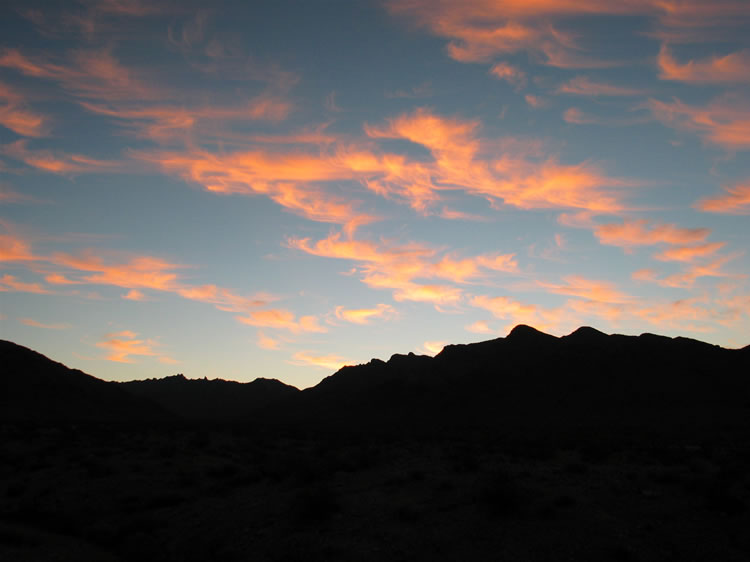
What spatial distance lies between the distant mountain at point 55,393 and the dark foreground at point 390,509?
6737cm

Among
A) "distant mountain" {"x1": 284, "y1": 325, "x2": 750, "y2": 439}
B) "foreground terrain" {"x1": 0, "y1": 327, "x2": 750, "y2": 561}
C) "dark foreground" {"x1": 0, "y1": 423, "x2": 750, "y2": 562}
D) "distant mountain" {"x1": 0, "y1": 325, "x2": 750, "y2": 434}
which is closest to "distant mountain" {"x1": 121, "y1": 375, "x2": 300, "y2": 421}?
"distant mountain" {"x1": 0, "y1": 325, "x2": 750, "y2": 434}

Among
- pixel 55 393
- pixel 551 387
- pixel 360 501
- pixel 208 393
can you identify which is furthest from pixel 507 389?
pixel 208 393

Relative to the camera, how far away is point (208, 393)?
161250 millimetres

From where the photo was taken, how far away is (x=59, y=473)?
76.4 ft

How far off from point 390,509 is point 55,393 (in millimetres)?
93514

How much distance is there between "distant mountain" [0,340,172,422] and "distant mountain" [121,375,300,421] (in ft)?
117

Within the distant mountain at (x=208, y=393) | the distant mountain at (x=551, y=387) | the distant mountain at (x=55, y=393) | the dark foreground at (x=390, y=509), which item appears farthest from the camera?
the distant mountain at (x=208, y=393)

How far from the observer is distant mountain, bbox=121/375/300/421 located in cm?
14718

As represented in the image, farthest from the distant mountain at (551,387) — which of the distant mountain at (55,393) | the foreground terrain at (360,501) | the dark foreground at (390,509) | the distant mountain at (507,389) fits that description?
the dark foreground at (390,509)

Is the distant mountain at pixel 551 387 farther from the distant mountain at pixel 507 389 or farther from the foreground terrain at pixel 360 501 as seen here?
the foreground terrain at pixel 360 501

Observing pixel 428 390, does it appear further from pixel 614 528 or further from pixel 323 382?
pixel 614 528

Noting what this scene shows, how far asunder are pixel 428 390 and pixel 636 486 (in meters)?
82.2

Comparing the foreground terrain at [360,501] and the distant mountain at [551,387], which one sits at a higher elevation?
the distant mountain at [551,387]

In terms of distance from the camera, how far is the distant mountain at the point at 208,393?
483 ft
